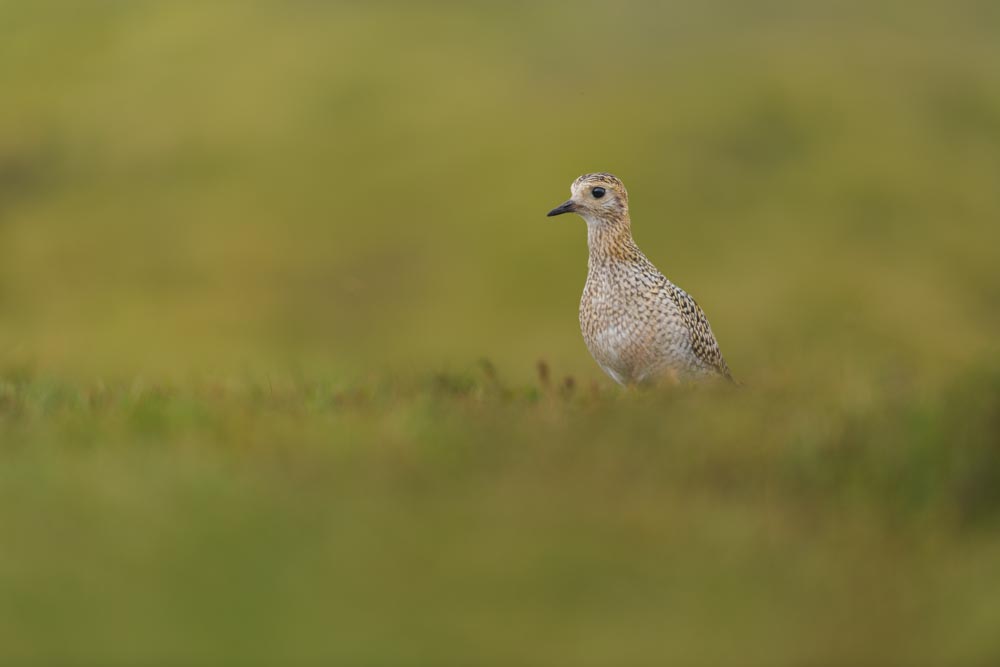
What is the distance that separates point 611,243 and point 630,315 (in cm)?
87

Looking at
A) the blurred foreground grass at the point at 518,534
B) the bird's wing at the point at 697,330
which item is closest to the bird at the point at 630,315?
the bird's wing at the point at 697,330

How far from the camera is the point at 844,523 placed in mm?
5402

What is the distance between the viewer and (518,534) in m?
4.99

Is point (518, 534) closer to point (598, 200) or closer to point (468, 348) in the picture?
point (598, 200)

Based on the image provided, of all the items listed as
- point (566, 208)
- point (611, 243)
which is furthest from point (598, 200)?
point (611, 243)

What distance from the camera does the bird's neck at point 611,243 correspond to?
1027 centimetres

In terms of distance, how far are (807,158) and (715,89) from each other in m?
8.39

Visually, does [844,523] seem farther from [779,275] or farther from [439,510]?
[779,275]

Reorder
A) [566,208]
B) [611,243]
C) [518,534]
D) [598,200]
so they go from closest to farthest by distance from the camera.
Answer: [518,534], [611,243], [566,208], [598,200]

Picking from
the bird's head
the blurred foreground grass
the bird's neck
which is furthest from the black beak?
the blurred foreground grass

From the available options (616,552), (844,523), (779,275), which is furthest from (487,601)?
(779,275)

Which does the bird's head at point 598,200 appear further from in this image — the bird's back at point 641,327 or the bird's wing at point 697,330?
the bird's wing at point 697,330

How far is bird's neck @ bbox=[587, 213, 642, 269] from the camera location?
10.3 meters

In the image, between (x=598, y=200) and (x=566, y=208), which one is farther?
(x=598, y=200)
